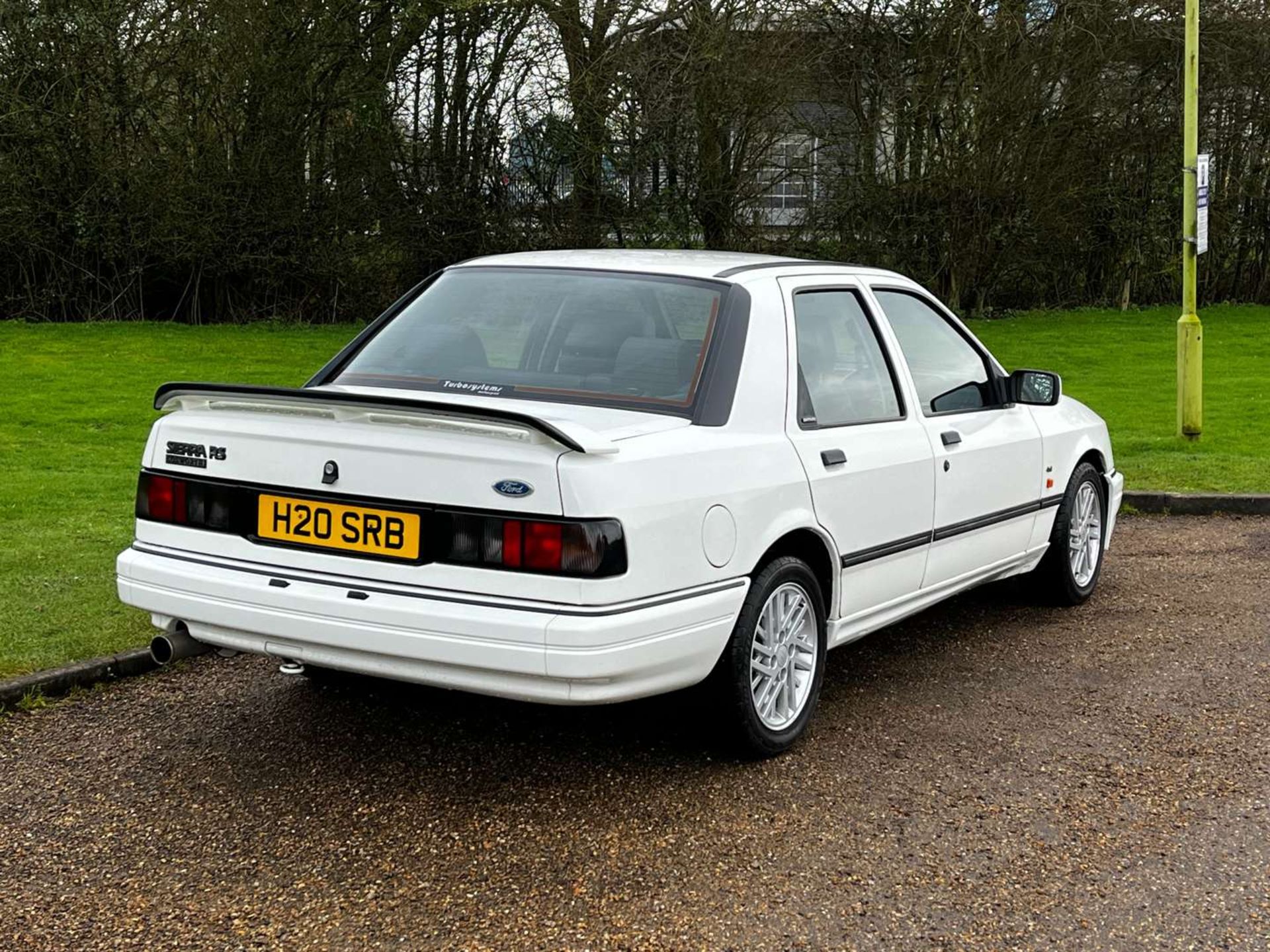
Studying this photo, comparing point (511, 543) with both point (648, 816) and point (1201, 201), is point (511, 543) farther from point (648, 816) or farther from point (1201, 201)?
point (1201, 201)

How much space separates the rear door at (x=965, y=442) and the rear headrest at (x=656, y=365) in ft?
4.13

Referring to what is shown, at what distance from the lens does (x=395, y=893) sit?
383 centimetres

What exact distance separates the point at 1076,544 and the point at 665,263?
114 inches

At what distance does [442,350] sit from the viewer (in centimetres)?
530

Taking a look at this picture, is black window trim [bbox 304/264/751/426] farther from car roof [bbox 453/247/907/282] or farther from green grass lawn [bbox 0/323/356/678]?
green grass lawn [bbox 0/323/356/678]

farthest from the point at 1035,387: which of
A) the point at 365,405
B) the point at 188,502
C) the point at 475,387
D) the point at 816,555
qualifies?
the point at 188,502

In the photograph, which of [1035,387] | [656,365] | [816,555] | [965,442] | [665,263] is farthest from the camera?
[1035,387]

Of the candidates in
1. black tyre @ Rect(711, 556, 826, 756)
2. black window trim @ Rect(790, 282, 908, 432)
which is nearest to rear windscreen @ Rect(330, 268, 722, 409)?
black window trim @ Rect(790, 282, 908, 432)

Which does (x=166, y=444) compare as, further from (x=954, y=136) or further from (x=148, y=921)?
(x=954, y=136)

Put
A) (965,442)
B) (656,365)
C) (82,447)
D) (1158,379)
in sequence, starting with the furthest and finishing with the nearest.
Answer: (1158,379), (82,447), (965,442), (656,365)

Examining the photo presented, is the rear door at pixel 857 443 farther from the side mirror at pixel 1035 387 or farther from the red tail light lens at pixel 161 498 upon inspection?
the red tail light lens at pixel 161 498

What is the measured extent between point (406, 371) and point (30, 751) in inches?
70.5

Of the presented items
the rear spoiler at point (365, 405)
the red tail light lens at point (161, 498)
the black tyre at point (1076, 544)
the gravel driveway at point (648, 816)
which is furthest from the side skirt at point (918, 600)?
the red tail light lens at point (161, 498)

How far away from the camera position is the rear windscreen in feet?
16.3
